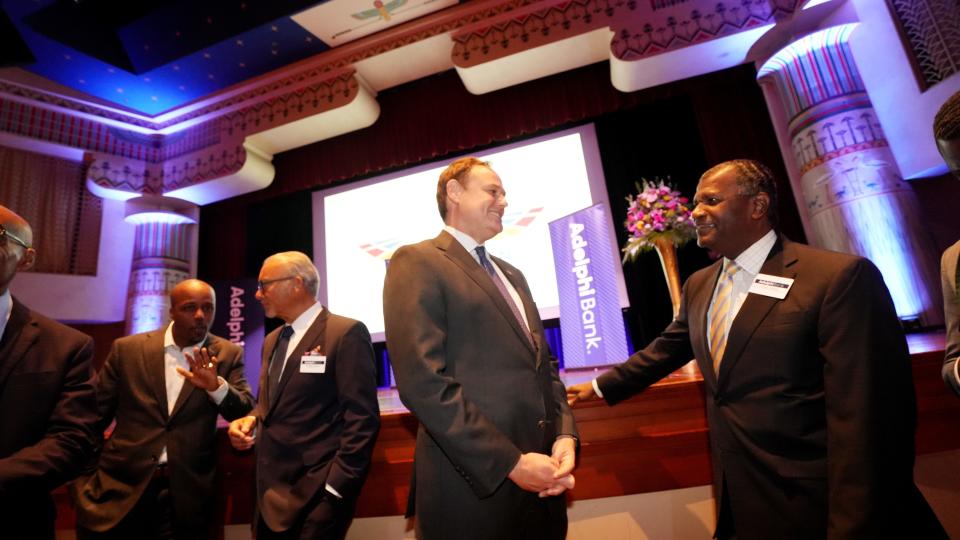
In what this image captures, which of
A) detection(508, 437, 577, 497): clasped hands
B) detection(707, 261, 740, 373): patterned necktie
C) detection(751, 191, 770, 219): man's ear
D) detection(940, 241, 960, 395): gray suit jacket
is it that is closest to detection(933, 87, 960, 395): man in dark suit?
detection(940, 241, 960, 395): gray suit jacket

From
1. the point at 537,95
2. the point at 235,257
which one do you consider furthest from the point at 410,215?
the point at 235,257

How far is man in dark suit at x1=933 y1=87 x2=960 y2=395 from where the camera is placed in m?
1.28

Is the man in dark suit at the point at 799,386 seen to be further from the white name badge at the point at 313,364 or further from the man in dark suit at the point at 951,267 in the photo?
the white name badge at the point at 313,364

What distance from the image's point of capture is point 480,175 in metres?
1.51

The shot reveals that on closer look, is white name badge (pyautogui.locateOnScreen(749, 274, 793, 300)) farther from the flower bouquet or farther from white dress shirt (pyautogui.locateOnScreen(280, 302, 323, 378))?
the flower bouquet

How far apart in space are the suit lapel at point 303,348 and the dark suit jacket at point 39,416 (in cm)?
58

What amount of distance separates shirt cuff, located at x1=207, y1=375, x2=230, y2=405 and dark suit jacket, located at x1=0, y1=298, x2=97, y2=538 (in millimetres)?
464

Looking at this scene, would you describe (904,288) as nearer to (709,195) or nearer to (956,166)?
(956,166)

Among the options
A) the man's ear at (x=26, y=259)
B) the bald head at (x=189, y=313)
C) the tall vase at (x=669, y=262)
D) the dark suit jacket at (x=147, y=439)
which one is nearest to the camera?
the man's ear at (x=26, y=259)

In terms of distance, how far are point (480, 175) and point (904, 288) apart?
150 inches

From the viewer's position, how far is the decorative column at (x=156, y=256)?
5898 mm

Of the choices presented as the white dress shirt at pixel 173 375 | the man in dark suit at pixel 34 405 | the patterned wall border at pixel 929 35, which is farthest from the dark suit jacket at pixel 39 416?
the patterned wall border at pixel 929 35

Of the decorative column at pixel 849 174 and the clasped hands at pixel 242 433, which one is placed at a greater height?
the decorative column at pixel 849 174

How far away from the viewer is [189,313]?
2223 millimetres
